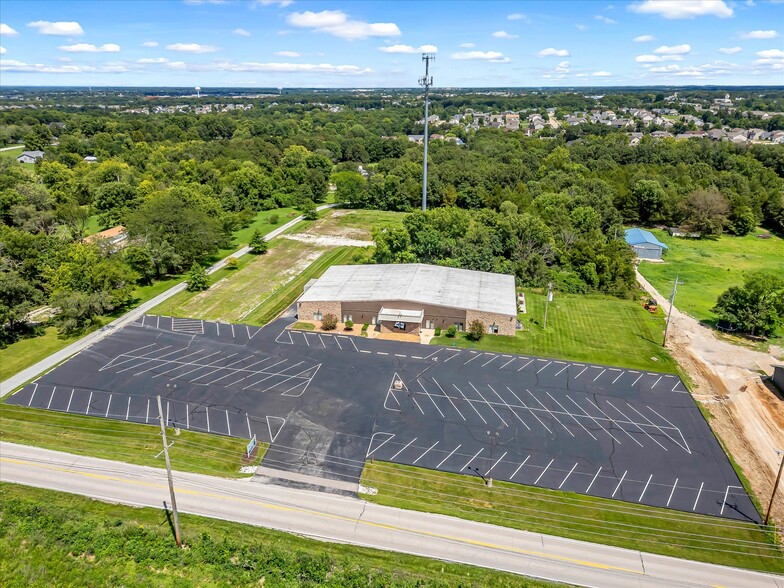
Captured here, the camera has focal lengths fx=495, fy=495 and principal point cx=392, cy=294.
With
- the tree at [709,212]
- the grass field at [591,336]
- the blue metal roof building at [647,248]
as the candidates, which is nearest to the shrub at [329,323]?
the grass field at [591,336]

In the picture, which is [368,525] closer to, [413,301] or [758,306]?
[413,301]

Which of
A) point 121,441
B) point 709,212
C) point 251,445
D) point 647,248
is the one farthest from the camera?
point 709,212

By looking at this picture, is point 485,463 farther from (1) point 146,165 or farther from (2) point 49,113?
(2) point 49,113

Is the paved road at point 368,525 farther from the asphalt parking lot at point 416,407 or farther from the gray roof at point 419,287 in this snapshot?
the gray roof at point 419,287

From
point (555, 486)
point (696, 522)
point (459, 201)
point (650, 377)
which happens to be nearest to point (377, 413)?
point (555, 486)

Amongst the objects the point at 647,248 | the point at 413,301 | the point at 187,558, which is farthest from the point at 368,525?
the point at 647,248

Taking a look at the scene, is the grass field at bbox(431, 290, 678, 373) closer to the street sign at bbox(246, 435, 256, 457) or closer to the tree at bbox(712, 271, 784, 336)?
the tree at bbox(712, 271, 784, 336)

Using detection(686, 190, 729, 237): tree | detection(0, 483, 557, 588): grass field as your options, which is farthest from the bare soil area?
detection(686, 190, 729, 237): tree
